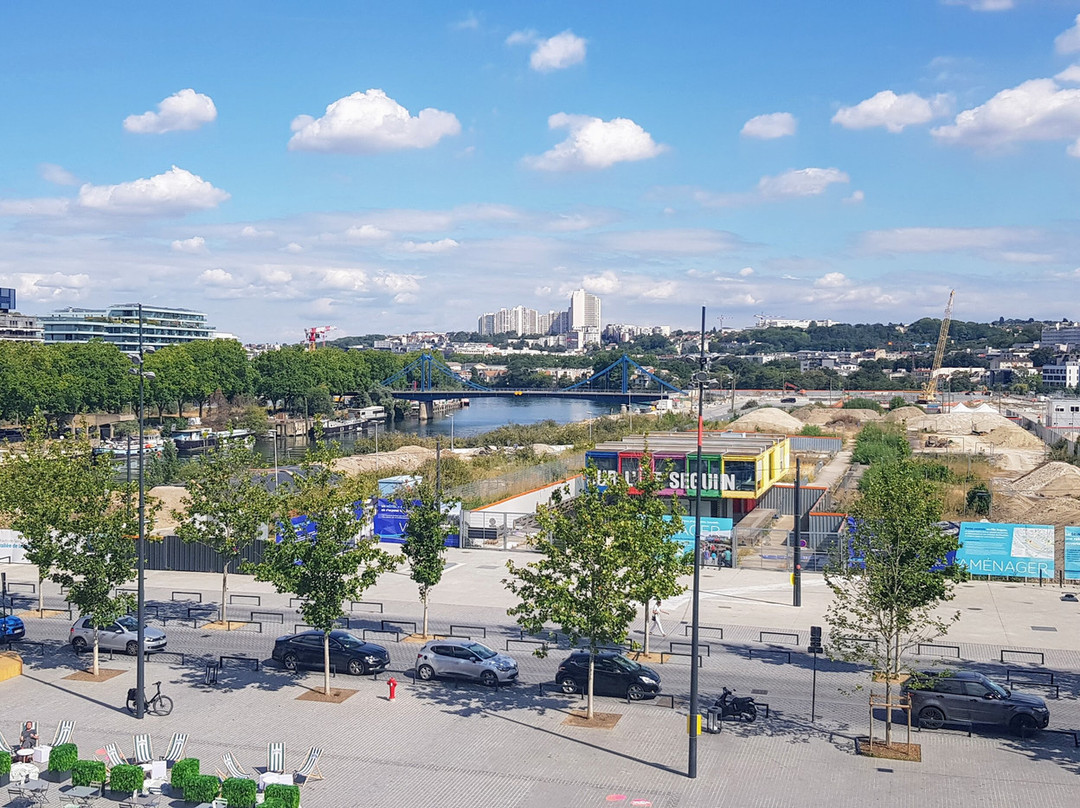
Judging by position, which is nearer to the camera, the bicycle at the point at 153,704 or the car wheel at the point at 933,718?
the car wheel at the point at 933,718

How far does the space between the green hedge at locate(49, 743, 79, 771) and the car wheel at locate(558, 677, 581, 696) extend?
10.0 m

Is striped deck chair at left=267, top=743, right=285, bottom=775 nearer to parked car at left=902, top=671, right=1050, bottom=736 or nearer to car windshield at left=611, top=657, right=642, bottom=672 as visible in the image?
car windshield at left=611, top=657, right=642, bottom=672

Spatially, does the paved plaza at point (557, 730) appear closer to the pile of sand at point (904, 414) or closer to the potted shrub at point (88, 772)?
the potted shrub at point (88, 772)

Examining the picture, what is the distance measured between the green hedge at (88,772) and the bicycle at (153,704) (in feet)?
14.1

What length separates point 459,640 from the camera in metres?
24.7

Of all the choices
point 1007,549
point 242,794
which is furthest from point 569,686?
point 1007,549

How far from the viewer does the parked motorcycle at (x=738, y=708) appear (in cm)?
2052

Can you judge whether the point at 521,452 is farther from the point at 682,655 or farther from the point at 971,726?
the point at 971,726

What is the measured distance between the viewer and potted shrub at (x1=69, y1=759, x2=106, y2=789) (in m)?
16.6

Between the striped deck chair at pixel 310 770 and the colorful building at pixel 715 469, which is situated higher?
the colorful building at pixel 715 469

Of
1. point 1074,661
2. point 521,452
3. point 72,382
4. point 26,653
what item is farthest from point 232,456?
point 72,382

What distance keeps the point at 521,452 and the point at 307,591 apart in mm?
56442

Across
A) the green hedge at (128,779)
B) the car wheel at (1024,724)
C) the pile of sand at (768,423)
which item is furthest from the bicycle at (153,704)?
the pile of sand at (768,423)

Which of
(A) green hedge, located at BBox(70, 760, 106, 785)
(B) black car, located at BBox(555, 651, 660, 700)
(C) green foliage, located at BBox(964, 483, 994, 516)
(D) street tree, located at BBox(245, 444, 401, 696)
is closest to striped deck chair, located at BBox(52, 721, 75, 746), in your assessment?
(A) green hedge, located at BBox(70, 760, 106, 785)
